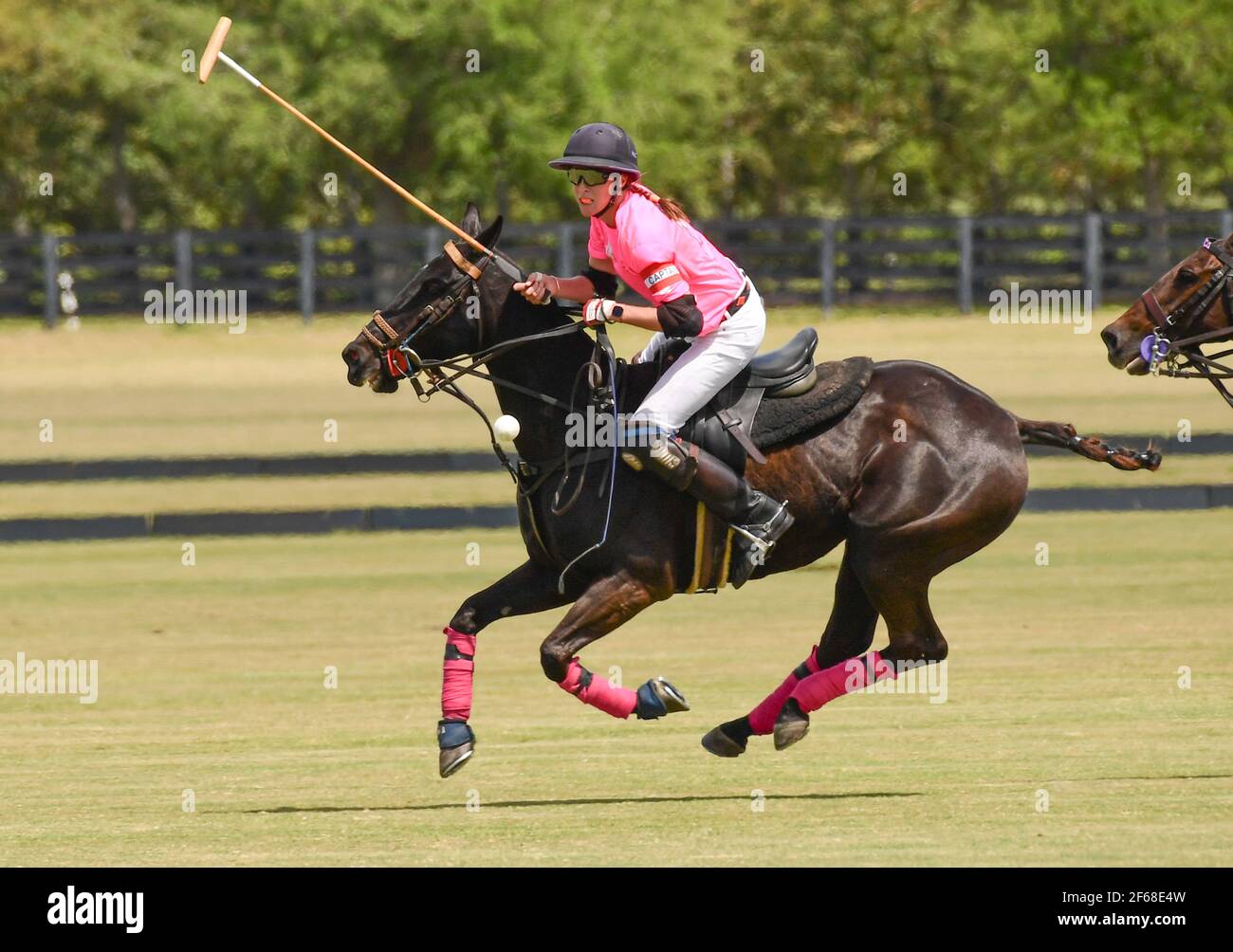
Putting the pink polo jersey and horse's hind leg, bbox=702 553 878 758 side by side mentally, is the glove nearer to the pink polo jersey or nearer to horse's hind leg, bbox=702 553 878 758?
the pink polo jersey

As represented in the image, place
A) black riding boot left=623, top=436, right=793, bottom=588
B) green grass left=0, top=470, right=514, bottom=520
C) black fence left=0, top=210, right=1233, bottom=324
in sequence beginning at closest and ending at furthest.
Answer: black riding boot left=623, top=436, right=793, bottom=588
green grass left=0, top=470, right=514, bottom=520
black fence left=0, top=210, right=1233, bottom=324

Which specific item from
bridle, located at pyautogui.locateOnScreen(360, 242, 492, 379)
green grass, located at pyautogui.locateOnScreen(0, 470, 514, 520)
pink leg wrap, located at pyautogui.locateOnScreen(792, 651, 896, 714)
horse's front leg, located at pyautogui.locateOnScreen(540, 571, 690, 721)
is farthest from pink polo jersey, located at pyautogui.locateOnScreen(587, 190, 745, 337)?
green grass, located at pyautogui.locateOnScreen(0, 470, 514, 520)

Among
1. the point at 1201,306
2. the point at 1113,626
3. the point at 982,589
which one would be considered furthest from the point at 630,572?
the point at 982,589

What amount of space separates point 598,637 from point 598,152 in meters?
1.70

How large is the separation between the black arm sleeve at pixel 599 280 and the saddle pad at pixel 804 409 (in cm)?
72

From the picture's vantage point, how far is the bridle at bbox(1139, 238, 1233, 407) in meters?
8.53

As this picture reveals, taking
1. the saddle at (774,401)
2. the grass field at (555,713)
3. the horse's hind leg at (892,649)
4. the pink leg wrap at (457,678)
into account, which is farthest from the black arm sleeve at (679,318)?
the grass field at (555,713)

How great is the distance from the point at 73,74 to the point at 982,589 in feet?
92.1

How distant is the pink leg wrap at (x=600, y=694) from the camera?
316 inches

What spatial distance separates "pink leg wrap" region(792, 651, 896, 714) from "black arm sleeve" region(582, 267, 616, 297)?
5.29ft

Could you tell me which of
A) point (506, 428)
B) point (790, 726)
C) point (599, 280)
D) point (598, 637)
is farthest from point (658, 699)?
point (599, 280)

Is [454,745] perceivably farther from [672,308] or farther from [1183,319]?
[1183,319]

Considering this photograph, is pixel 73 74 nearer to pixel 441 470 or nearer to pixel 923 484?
pixel 441 470

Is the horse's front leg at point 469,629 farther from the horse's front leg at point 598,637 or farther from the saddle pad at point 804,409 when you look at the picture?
the saddle pad at point 804,409
